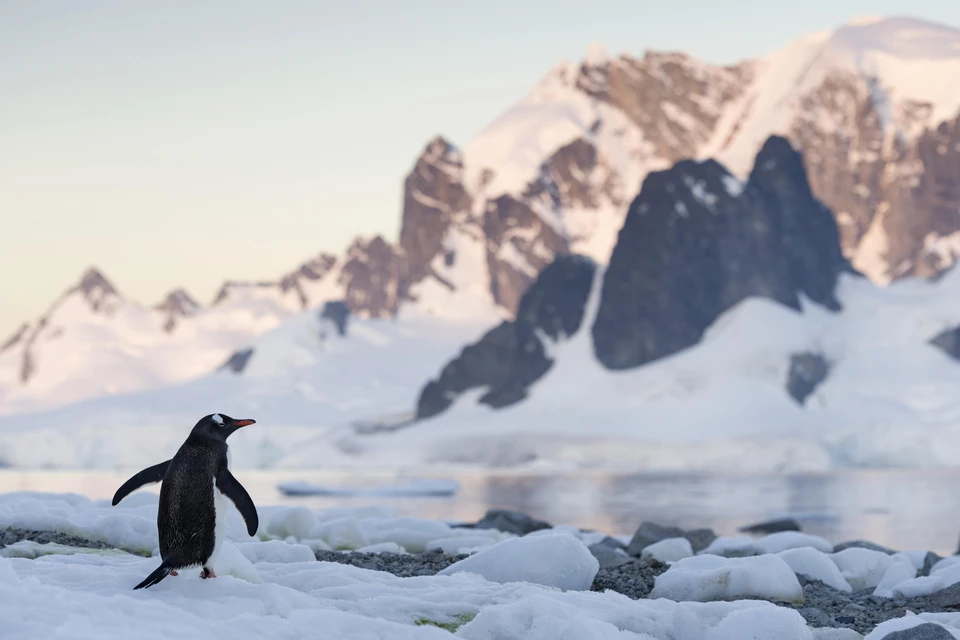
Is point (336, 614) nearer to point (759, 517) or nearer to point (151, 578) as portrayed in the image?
point (151, 578)

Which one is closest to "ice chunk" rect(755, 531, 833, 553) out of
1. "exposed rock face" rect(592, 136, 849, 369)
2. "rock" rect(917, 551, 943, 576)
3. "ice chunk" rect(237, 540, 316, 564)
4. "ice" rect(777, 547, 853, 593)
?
"rock" rect(917, 551, 943, 576)

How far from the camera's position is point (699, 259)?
169 metres

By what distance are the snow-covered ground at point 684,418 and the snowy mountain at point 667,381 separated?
0.29 meters

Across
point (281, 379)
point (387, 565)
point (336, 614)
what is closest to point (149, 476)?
point (336, 614)

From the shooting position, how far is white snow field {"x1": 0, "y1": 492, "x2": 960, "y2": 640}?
715 centimetres

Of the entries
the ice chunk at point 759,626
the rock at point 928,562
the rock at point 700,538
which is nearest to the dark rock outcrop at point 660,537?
the rock at point 700,538

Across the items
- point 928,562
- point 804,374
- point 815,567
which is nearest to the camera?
point 815,567

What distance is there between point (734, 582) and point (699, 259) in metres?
159

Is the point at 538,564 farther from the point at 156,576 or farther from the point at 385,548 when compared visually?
the point at 385,548

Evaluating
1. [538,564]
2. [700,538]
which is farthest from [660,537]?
[538,564]

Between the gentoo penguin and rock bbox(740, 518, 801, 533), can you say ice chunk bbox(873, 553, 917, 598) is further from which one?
rock bbox(740, 518, 801, 533)

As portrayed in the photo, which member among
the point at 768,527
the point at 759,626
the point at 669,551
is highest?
the point at 759,626

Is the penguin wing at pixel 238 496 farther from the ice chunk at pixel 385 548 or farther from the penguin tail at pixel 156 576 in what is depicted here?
the ice chunk at pixel 385 548

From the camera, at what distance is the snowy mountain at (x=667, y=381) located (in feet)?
381
